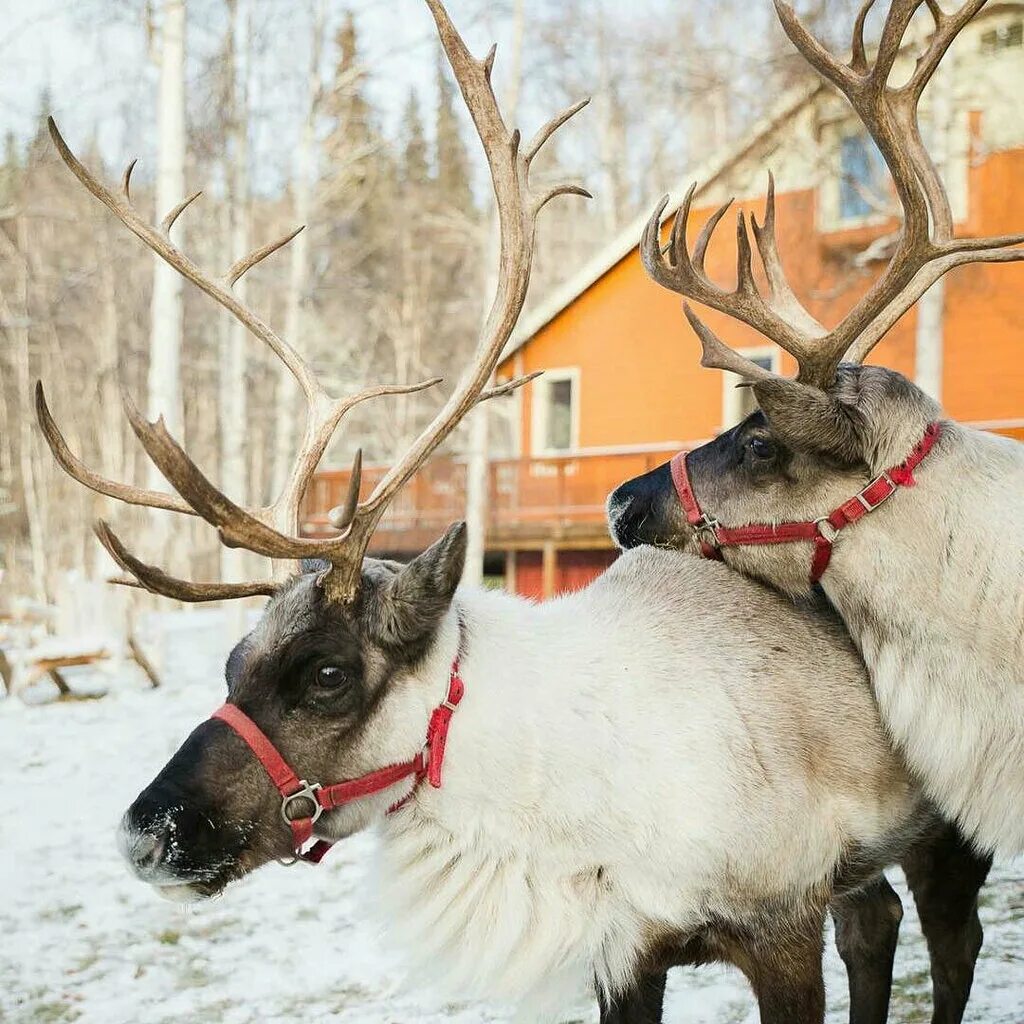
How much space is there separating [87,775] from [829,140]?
10.3 meters

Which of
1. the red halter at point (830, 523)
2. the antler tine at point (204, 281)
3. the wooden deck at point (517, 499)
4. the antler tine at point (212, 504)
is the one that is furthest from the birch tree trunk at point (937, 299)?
the antler tine at point (212, 504)

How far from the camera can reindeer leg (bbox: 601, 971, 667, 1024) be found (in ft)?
9.02

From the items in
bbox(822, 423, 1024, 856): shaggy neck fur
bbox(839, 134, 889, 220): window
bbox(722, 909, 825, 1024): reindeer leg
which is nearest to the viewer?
bbox(722, 909, 825, 1024): reindeer leg

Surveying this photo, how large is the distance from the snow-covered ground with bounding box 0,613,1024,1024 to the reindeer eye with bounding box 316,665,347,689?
53 centimetres

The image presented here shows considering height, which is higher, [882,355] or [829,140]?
[829,140]

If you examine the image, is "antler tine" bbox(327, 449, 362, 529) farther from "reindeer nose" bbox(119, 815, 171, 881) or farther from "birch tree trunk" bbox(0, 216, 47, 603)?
"birch tree trunk" bbox(0, 216, 47, 603)

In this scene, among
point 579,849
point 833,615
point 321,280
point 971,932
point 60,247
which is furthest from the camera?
point 60,247

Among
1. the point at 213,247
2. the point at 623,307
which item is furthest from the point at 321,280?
the point at 623,307

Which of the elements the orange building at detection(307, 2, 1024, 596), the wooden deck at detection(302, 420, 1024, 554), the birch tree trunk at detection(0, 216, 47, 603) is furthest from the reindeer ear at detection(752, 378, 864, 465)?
the birch tree trunk at detection(0, 216, 47, 603)

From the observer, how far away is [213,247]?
760 inches

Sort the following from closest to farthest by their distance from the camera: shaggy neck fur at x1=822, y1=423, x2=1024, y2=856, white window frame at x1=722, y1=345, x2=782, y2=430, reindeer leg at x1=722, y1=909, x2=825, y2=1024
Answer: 1. reindeer leg at x1=722, y1=909, x2=825, y2=1024
2. shaggy neck fur at x1=822, y1=423, x2=1024, y2=856
3. white window frame at x1=722, y1=345, x2=782, y2=430

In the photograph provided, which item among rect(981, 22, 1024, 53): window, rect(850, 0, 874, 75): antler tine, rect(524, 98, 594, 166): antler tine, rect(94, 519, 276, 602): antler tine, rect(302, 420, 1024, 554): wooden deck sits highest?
rect(981, 22, 1024, 53): window

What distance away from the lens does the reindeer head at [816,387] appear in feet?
9.21

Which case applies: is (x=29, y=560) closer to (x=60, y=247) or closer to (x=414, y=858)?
(x=60, y=247)
